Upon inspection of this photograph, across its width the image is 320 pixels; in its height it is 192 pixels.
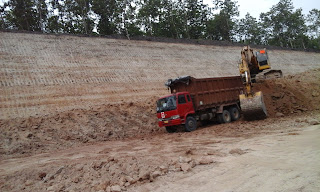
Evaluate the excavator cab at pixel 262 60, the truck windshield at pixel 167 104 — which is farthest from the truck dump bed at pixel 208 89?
the excavator cab at pixel 262 60

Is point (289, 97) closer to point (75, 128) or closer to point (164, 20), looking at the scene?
point (75, 128)

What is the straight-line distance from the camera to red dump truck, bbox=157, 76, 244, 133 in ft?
43.3

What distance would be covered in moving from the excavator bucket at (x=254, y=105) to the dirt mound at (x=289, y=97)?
5.01 ft

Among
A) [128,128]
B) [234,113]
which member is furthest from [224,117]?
[128,128]

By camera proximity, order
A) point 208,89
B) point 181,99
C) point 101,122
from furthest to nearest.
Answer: point 208,89
point 101,122
point 181,99

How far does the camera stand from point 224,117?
1495 cm

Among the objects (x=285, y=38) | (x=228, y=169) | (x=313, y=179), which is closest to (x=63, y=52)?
(x=228, y=169)

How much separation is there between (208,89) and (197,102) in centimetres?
123

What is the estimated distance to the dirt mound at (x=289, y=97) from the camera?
14501 mm

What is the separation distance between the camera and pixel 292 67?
36.7 metres

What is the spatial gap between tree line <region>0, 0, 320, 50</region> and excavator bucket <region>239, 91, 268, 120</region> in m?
19.8

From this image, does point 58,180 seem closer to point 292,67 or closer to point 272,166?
point 272,166

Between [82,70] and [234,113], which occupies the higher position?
[82,70]

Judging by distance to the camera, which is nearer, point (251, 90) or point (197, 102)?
point (251, 90)
